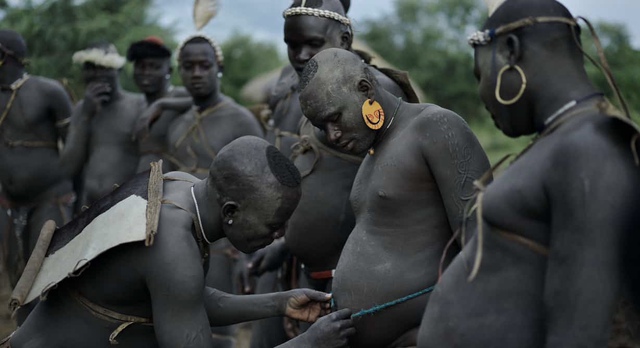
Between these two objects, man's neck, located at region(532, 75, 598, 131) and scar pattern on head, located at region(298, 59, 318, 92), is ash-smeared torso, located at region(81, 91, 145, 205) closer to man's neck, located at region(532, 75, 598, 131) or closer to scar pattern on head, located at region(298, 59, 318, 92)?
scar pattern on head, located at region(298, 59, 318, 92)

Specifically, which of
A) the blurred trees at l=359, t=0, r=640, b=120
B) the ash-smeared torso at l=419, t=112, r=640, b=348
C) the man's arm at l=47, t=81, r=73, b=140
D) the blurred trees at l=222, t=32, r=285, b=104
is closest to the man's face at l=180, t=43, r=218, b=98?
the man's arm at l=47, t=81, r=73, b=140

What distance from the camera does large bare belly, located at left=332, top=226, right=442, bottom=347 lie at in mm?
4113

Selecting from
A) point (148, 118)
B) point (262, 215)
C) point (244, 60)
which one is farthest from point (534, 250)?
point (244, 60)

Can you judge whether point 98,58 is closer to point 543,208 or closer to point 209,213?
point 209,213

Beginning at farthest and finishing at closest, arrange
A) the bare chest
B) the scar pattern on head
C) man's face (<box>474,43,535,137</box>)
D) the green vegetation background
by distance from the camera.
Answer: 1. the green vegetation background
2. the scar pattern on head
3. the bare chest
4. man's face (<box>474,43,535,137</box>)

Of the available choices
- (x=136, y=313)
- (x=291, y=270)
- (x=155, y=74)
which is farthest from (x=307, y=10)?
(x=155, y=74)

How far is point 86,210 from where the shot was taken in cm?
448

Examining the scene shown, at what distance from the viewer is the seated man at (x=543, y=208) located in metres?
2.88

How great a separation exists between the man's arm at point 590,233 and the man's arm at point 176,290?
153 centimetres

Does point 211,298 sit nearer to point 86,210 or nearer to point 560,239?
point 86,210

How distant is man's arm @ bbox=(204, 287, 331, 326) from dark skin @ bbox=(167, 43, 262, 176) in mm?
3283

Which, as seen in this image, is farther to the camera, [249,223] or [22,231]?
[22,231]

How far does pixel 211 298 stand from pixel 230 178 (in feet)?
2.38

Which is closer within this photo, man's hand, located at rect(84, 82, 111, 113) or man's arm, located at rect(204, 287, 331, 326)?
man's arm, located at rect(204, 287, 331, 326)
